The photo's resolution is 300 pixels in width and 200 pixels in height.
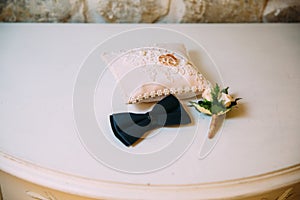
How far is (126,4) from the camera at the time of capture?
121cm

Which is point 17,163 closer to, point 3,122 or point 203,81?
point 3,122

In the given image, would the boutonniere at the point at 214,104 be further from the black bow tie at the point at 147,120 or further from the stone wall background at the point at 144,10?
the stone wall background at the point at 144,10

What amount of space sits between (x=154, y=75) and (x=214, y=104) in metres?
0.17

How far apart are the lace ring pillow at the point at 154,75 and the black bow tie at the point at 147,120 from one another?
37mm

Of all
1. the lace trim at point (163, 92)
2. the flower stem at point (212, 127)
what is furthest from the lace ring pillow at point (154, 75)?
the flower stem at point (212, 127)

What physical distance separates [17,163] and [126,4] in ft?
2.48

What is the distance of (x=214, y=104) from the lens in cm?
78

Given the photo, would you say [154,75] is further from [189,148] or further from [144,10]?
[144,10]

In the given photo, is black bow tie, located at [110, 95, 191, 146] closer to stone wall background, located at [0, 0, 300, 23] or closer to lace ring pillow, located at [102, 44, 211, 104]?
lace ring pillow, located at [102, 44, 211, 104]

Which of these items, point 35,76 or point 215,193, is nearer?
point 215,193

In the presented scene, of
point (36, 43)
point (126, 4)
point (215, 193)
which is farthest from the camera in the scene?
Answer: point (126, 4)

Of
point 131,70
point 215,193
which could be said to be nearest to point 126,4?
point 131,70

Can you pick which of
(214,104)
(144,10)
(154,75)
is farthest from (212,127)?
(144,10)

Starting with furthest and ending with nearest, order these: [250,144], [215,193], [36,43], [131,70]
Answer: [36,43], [131,70], [250,144], [215,193]
